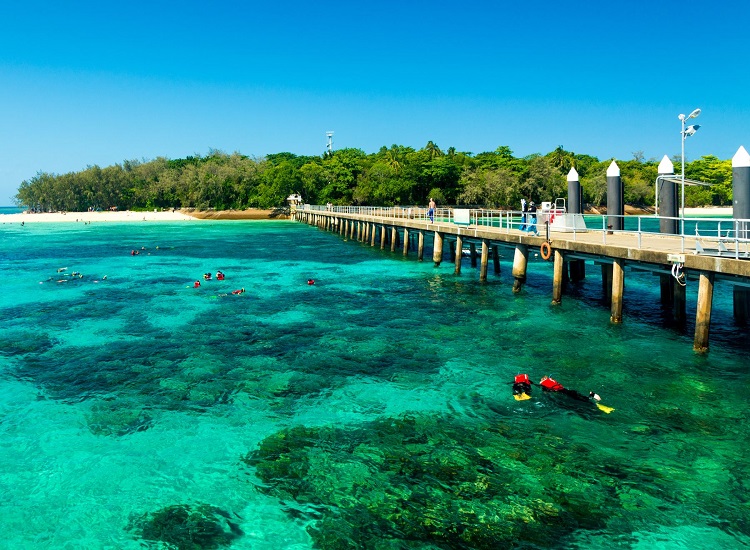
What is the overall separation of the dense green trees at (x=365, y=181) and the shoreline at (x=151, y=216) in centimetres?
273

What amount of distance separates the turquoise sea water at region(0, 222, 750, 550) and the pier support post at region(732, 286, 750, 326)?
0.87 metres

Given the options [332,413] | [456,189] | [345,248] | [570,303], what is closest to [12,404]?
[332,413]

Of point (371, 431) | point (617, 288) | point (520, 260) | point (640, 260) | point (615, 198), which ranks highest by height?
point (615, 198)

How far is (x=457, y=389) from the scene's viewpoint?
13953 millimetres

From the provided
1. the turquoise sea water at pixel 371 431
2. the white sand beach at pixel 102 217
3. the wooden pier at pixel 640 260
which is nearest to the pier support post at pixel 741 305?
the wooden pier at pixel 640 260

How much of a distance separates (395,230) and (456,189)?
188 ft

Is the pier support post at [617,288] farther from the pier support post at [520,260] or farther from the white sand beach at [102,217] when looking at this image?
the white sand beach at [102,217]

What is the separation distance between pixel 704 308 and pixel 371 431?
414 inches

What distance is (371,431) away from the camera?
11617mm

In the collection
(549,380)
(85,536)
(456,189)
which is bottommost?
(85,536)

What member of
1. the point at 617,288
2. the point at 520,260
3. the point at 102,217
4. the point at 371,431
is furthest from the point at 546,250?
the point at 102,217

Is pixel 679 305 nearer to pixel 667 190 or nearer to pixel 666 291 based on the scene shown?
pixel 666 291

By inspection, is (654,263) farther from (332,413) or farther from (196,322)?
(196,322)

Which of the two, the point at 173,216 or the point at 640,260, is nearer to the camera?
the point at 640,260
